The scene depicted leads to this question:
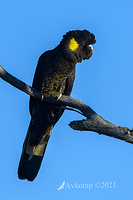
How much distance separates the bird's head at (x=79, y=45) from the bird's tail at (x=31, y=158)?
1.63m

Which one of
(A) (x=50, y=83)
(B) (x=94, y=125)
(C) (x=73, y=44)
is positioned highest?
(C) (x=73, y=44)

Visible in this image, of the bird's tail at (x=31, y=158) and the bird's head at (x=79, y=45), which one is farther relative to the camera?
the bird's tail at (x=31, y=158)

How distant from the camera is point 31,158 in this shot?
6562mm

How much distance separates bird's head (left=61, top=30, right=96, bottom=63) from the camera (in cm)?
574

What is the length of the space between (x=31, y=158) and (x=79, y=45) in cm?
238

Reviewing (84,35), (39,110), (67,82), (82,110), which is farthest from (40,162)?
(84,35)

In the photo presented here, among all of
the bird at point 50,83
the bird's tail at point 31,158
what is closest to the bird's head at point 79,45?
the bird at point 50,83

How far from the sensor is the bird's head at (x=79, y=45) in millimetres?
5738

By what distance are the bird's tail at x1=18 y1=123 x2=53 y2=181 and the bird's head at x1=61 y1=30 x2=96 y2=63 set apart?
1.63 m

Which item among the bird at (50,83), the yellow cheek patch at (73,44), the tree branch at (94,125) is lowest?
the tree branch at (94,125)

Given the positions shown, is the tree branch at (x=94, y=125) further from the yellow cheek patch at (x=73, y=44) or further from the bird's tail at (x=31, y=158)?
the bird's tail at (x=31, y=158)

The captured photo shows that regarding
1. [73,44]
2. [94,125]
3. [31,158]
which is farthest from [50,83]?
[31,158]

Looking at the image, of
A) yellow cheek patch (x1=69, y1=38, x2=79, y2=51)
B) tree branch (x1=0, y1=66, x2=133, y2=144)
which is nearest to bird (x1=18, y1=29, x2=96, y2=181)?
yellow cheek patch (x1=69, y1=38, x2=79, y2=51)

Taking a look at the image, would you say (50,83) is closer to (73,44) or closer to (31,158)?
(73,44)
